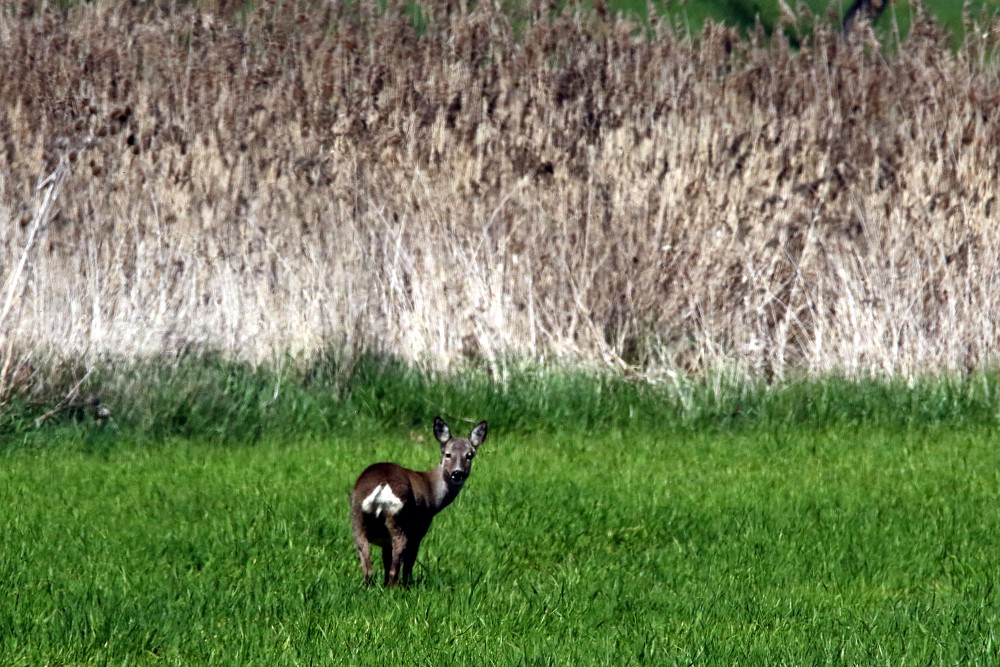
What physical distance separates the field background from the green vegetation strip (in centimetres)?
3

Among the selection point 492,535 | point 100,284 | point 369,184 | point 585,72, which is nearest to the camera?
point 492,535

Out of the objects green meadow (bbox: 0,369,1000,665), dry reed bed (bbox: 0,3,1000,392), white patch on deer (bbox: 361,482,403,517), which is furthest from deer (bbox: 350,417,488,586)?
dry reed bed (bbox: 0,3,1000,392)

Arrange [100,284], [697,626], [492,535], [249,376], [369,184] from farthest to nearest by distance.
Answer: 1. [369,184]
2. [100,284]
3. [249,376]
4. [492,535]
5. [697,626]

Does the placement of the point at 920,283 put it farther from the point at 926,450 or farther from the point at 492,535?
the point at 492,535

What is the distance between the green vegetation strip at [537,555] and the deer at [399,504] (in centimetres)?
17

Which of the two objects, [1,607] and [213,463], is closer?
[1,607]

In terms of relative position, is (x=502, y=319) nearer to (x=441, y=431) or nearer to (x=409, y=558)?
(x=441, y=431)

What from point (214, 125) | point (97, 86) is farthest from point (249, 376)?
point (97, 86)

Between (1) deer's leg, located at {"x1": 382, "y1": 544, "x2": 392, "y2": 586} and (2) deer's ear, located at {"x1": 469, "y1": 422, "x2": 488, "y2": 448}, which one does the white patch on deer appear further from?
(2) deer's ear, located at {"x1": 469, "y1": 422, "x2": 488, "y2": 448}

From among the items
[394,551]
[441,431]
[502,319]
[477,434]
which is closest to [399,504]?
[394,551]

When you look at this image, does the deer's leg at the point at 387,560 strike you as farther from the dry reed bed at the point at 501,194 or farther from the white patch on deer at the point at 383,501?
the dry reed bed at the point at 501,194

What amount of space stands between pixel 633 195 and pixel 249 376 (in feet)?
11.6

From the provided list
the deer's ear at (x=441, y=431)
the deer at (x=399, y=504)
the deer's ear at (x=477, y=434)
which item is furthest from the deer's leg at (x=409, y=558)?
the deer's ear at (x=477, y=434)

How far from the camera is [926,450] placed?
31.9ft
